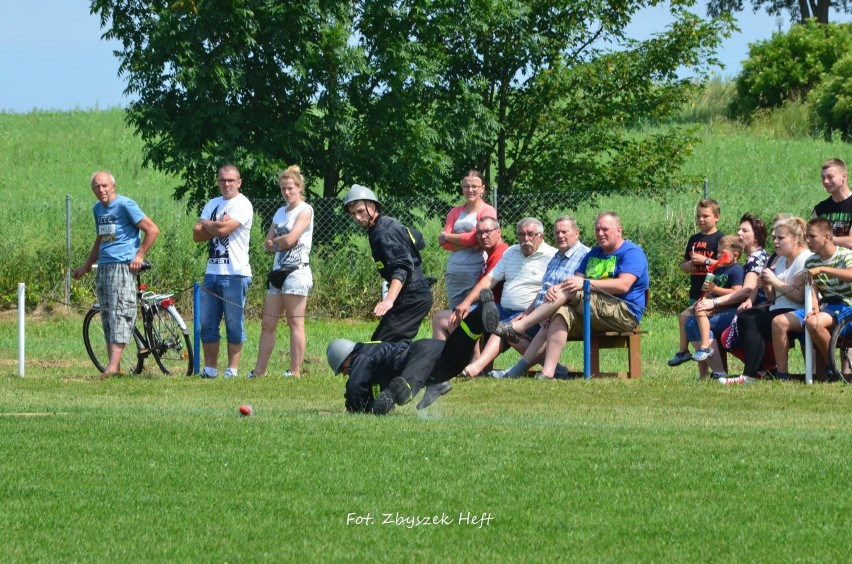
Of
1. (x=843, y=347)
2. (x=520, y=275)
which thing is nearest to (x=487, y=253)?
(x=520, y=275)

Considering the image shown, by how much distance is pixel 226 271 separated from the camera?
45.1 feet

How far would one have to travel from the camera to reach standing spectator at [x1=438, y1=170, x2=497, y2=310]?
14039 millimetres

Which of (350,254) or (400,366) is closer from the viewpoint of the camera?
(400,366)

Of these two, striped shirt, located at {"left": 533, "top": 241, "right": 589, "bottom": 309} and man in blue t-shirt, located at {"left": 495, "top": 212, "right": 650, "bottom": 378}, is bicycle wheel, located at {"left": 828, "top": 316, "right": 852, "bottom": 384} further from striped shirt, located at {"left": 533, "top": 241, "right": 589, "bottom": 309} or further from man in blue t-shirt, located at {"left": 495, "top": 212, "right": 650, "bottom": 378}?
striped shirt, located at {"left": 533, "top": 241, "right": 589, "bottom": 309}

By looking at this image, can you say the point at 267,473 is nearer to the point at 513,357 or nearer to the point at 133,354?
the point at 133,354

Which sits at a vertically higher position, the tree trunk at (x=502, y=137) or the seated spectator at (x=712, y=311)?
the tree trunk at (x=502, y=137)

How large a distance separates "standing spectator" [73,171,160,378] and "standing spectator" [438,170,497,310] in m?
3.06

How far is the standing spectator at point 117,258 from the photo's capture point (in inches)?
541

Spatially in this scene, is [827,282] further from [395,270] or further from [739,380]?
[395,270]

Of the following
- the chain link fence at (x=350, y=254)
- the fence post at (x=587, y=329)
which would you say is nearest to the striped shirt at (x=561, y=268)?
the fence post at (x=587, y=329)

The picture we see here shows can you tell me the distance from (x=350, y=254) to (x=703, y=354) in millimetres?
9767

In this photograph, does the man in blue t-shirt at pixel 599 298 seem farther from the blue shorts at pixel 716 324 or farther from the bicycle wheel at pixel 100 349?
the bicycle wheel at pixel 100 349

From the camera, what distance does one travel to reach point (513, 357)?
643 inches

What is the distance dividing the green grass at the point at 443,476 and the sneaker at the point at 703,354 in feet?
3.09
